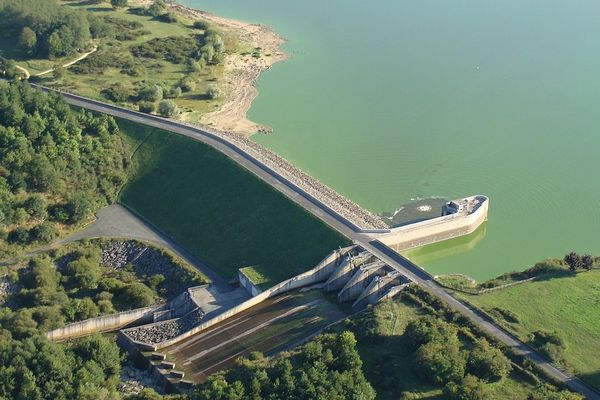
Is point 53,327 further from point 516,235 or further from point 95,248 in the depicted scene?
point 516,235

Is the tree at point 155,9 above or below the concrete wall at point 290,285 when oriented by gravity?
above

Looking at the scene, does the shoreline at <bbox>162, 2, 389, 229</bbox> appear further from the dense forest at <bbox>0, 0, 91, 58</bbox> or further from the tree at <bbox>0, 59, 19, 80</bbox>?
the tree at <bbox>0, 59, 19, 80</bbox>

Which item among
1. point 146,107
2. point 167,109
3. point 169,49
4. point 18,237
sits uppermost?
point 169,49

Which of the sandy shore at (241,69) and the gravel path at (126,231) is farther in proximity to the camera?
the sandy shore at (241,69)

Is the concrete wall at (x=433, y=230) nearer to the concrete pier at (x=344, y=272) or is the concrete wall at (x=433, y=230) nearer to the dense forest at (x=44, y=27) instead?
the concrete pier at (x=344, y=272)

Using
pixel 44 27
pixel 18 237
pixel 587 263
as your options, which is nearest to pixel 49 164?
pixel 18 237

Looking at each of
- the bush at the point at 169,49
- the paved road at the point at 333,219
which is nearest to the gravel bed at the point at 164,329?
the paved road at the point at 333,219

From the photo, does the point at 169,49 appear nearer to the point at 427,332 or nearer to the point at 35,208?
the point at 35,208
